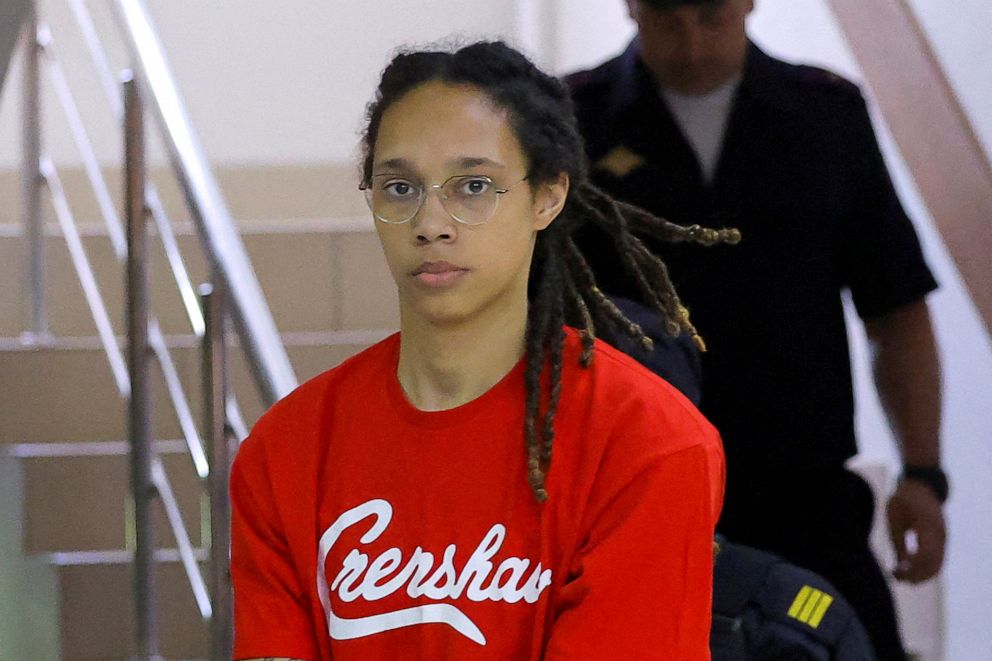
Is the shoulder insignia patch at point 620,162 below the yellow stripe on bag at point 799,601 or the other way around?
the other way around

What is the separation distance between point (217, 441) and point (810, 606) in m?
0.72

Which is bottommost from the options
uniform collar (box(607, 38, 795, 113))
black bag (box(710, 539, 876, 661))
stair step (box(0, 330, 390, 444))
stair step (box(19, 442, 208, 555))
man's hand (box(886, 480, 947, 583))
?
stair step (box(19, 442, 208, 555))

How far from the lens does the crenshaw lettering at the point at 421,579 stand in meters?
0.99

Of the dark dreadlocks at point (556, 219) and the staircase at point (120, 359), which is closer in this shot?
the dark dreadlocks at point (556, 219)

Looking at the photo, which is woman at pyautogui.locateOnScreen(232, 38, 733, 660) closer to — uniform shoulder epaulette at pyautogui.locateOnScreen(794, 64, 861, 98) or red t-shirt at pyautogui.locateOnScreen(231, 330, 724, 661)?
red t-shirt at pyautogui.locateOnScreen(231, 330, 724, 661)

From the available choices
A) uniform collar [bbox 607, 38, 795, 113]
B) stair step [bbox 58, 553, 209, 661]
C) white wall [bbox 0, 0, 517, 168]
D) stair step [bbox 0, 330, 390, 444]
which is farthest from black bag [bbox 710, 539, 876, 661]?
white wall [bbox 0, 0, 517, 168]

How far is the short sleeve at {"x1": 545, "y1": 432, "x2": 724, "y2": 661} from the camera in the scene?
0.97m

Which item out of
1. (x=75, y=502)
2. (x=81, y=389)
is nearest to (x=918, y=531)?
(x=75, y=502)

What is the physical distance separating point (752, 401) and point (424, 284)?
66 centimetres

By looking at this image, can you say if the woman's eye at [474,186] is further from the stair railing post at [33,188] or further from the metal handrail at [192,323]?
the stair railing post at [33,188]

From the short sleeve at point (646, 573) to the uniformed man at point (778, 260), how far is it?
548 mm

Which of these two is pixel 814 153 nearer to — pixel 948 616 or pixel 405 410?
pixel 405 410

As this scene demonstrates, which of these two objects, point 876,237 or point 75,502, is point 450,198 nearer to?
point 876,237

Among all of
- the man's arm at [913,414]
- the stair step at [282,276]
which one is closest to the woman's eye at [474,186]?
the man's arm at [913,414]
